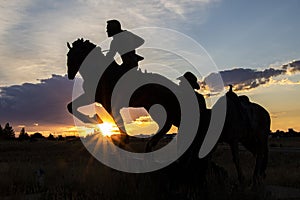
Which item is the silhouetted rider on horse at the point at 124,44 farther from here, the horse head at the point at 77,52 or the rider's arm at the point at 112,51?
the horse head at the point at 77,52

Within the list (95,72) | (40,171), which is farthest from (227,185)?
(40,171)

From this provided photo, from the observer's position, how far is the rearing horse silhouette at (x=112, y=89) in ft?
24.1

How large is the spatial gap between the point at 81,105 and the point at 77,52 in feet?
3.44

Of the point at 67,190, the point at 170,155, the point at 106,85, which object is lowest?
the point at 67,190

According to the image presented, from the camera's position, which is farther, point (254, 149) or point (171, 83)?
point (254, 149)

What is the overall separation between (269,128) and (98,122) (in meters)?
4.82

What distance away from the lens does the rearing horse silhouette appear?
7332 millimetres

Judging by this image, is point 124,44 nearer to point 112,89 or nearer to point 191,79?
point 112,89

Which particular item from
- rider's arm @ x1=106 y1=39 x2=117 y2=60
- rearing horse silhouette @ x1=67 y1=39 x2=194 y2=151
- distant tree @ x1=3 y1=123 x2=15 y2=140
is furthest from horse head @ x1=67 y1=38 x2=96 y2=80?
distant tree @ x1=3 y1=123 x2=15 y2=140

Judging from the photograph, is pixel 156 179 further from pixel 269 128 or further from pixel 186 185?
pixel 269 128

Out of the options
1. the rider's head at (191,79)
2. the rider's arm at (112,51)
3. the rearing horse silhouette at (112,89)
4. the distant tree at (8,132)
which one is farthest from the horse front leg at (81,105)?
the distant tree at (8,132)

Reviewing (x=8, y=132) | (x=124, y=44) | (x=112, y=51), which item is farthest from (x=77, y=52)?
(x=8, y=132)

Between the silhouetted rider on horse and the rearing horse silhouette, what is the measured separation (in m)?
0.17

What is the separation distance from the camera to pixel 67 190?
9344 millimetres
